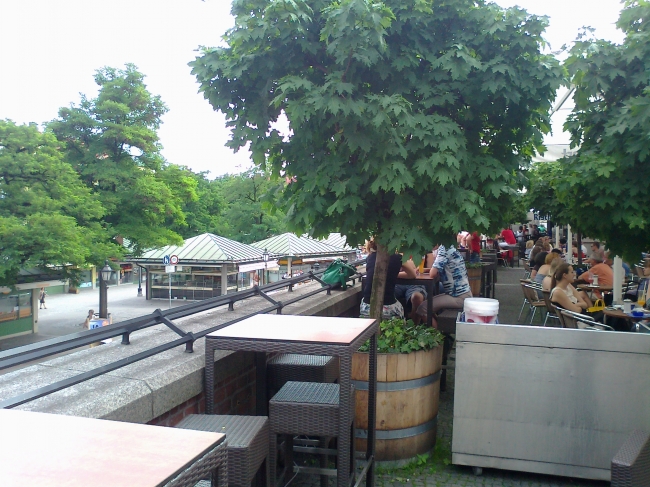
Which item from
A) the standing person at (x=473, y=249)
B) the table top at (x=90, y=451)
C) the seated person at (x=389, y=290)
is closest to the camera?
the table top at (x=90, y=451)

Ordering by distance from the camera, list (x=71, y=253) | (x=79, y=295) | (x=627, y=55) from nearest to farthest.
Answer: (x=627, y=55) → (x=71, y=253) → (x=79, y=295)

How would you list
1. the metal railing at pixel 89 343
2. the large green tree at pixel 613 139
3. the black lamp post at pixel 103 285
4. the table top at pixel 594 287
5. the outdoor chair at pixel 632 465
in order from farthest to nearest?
the black lamp post at pixel 103 285 < the table top at pixel 594 287 < the large green tree at pixel 613 139 < the outdoor chair at pixel 632 465 < the metal railing at pixel 89 343

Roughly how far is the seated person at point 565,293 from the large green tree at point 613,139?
7.96 ft

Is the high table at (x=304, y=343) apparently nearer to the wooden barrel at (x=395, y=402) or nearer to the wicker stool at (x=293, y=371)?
the wicker stool at (x=293, y=371)

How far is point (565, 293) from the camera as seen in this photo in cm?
775

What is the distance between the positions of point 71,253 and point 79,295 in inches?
1178

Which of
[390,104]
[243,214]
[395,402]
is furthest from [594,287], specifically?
[243,214]

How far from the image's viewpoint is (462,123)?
194 inches

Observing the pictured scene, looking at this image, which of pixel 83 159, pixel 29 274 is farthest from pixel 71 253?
pixel 83 159

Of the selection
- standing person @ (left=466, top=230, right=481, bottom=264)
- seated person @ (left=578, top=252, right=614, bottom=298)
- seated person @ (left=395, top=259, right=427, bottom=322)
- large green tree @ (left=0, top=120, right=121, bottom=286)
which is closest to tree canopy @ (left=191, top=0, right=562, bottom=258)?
seated person @ (left=395, top=259, right=427, bottom=322)

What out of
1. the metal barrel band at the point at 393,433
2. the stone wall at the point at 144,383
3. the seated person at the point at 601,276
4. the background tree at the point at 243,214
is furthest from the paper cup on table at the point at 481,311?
the background tree at the point at 243,214

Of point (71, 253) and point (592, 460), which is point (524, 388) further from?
point (71, 253)

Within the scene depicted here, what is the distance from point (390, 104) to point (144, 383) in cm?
255

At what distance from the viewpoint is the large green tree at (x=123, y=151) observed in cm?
3506
